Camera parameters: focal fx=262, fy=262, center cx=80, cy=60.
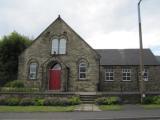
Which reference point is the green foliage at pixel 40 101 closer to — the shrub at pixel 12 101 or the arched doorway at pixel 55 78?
the shrub at pixel 12 101

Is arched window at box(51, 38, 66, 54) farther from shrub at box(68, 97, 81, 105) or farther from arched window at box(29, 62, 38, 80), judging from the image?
shrub at box(68, 97, 81, 105)

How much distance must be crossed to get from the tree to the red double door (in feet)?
33.9

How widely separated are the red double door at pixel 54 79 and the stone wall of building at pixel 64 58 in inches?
24.3

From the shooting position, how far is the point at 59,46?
106ft

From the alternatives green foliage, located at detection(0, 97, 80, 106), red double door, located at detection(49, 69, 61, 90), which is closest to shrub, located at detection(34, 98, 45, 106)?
green foliage, located at detection(0, 97, 80, 106)

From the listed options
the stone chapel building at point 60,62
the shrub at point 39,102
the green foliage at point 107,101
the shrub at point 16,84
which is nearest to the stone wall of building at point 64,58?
the stone chapel building at point 60,62

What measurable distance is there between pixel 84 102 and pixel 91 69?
7.45 metres

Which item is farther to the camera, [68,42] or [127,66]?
[127,66]

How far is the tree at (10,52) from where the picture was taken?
40.9m

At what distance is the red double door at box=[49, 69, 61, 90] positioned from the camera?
31.6m

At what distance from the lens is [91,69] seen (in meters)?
31.3

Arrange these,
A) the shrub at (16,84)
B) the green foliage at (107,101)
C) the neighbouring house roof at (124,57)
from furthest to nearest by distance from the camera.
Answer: the neighbouring house roof at (124,57)
the shrub at (16,84)
the green foliage at (107,101)

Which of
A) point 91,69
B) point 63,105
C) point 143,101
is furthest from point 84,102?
point 91,69

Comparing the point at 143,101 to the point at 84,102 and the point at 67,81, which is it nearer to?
the point at 84,102
